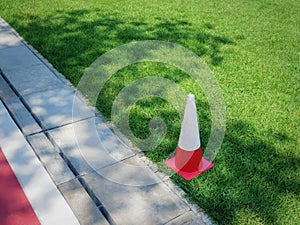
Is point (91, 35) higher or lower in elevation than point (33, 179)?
higher

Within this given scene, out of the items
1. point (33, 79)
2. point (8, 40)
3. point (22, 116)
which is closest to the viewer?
point (22, 116)

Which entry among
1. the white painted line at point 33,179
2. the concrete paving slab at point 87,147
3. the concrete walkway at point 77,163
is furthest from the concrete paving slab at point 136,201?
the white painted line at point 33,179

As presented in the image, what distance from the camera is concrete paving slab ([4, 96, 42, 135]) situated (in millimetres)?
3883

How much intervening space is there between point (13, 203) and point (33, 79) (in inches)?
86.4

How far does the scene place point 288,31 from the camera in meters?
6.98

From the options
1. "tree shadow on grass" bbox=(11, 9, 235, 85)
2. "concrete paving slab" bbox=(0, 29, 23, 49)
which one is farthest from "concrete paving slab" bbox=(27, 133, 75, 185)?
"concrete paving slab" bbox=(0, 29, 23, 49)

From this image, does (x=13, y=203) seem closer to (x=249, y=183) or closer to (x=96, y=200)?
(x=96, y=200)

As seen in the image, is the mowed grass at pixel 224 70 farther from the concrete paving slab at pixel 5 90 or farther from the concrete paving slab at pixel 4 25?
the concrete paving slab at pixel 5 90

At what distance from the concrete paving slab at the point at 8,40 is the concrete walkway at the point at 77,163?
116 cm

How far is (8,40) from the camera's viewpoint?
19.4 ft

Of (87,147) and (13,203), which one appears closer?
(13,203)

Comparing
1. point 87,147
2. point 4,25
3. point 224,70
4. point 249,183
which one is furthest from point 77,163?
point 4,25

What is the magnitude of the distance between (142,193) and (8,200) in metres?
1.15

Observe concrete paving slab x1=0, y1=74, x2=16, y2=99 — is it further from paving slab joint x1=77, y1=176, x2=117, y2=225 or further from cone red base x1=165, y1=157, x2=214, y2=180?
cone red base x1=165, y1=157, x2=214, y2=180
